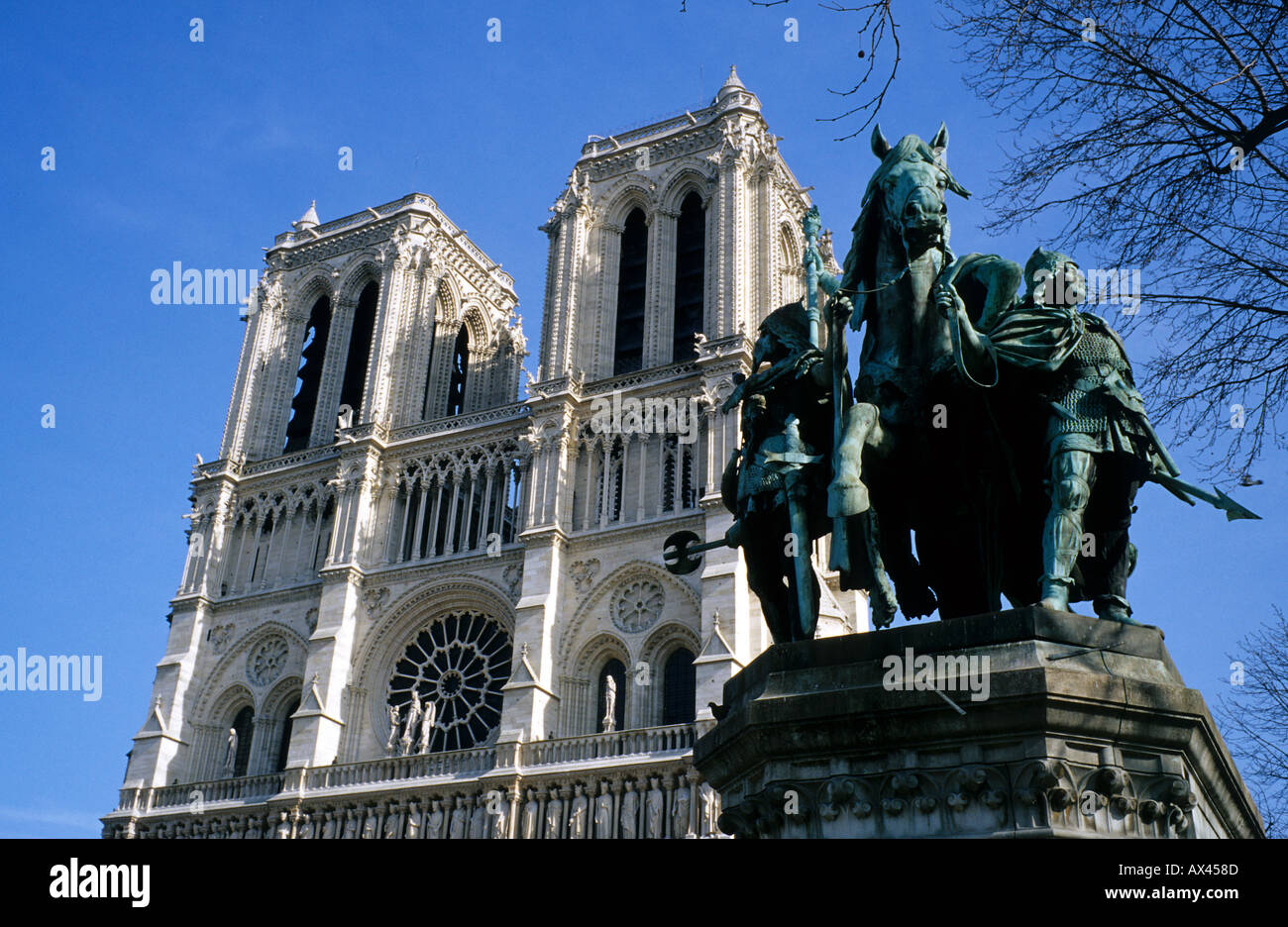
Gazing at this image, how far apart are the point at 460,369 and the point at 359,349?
4.11 m

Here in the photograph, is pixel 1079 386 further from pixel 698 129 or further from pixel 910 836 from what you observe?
pixel 698 129

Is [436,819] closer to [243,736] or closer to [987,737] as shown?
[243,736]

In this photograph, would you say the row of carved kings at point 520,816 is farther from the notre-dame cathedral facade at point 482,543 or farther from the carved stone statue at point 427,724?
the carved stone statue at point 427,724

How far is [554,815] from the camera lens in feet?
94.0

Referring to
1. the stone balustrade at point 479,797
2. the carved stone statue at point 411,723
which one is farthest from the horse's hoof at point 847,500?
the carved stone statue at point 411,723

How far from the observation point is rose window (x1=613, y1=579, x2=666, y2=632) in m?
31.7

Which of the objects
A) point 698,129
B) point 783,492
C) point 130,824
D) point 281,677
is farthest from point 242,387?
point 783,492

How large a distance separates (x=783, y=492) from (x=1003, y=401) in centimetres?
116

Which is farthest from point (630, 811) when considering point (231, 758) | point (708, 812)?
point (231, 758)

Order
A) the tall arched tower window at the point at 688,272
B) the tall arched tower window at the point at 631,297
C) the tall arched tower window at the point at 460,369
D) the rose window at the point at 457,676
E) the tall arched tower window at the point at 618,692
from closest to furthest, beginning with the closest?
the tall arched tower window at the point at 618,692
the rose window at the point at 457,676
the tall arched tower window at the point at 688,272
the tall arched tower window at the point at 631,297
the tall arched tower window at the point at 460,369

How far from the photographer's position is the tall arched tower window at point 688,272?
37062 millimetres

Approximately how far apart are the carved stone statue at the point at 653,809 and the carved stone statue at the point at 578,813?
1483 millimetres

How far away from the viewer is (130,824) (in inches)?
1374

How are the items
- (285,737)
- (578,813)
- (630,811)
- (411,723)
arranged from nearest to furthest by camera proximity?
(630,811), (578,813), (411,723), (285,737)
